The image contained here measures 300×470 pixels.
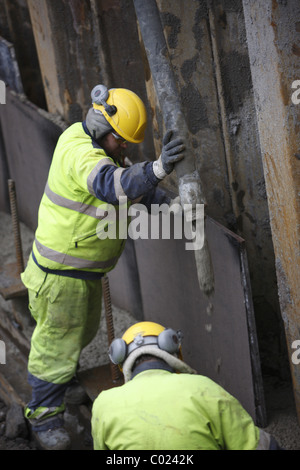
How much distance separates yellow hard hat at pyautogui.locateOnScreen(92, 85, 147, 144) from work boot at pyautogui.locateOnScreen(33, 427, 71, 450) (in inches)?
78.2

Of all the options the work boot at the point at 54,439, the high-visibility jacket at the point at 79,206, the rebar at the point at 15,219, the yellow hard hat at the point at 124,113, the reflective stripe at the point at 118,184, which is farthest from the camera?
the rebar at the point at 15,219

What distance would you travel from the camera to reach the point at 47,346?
4.17 metres

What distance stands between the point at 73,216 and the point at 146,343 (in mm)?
1161

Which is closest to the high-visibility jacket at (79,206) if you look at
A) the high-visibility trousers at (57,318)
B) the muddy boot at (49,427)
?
the high-visibility trousers at (57,318)

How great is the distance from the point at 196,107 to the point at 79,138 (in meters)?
0.75

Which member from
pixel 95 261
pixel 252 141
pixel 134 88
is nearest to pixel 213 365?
pixel 95 261

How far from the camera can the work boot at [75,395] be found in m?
4.66

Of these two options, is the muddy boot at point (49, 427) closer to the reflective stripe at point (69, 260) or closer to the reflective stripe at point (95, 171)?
the reflective stripe at point (69, 260)

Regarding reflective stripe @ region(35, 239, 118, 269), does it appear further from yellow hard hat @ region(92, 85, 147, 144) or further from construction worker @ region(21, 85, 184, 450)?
yellow hard hat @ region(92, 85, 147, 144)

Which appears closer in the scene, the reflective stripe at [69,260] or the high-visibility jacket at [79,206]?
the high-visibility jacket at [79,206]

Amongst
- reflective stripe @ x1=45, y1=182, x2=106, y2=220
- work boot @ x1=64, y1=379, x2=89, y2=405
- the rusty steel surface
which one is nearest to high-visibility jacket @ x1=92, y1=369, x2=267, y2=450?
the rusty steel surface

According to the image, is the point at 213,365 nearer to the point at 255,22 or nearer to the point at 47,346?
the point at 47,346

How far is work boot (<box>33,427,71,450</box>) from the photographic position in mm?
4203

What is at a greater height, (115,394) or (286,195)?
(286,195)
